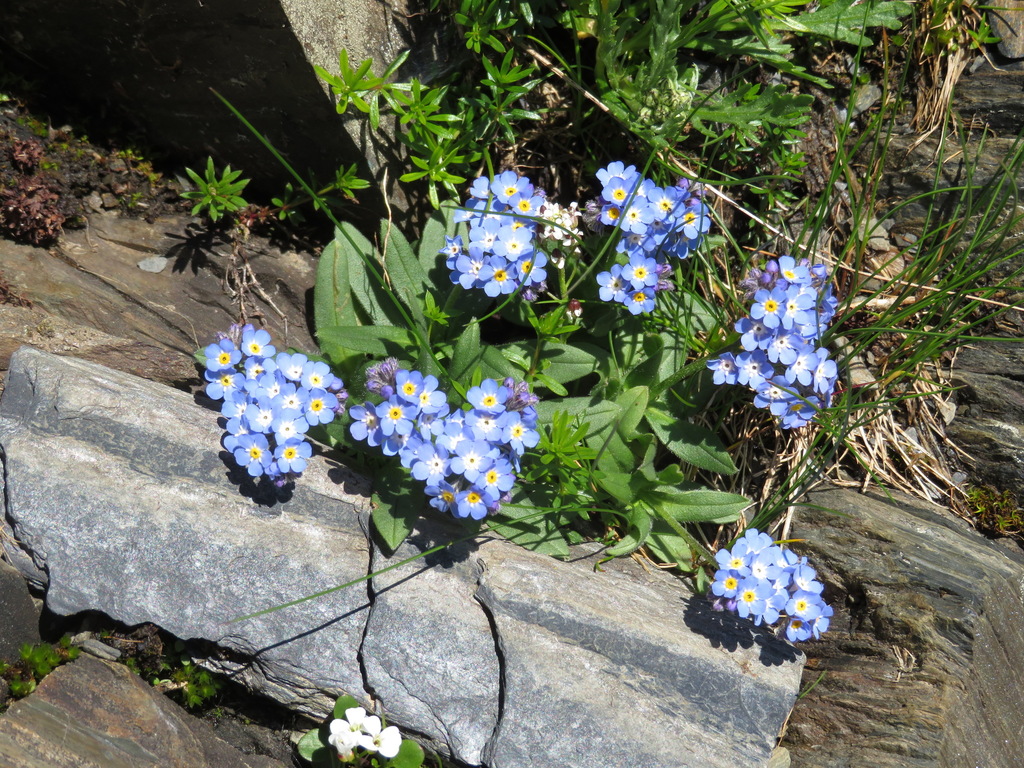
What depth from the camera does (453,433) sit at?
3.59m

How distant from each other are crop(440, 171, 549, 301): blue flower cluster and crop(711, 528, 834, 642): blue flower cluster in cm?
173

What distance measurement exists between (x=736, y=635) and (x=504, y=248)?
2.35 metres

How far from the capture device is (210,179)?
14.1 feet

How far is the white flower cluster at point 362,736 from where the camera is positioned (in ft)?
11.6

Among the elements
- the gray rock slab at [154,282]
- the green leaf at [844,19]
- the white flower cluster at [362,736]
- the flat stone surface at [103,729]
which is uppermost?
the green leaf at [844,19]

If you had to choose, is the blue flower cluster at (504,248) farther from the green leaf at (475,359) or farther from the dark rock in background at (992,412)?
the dark rock in background at (992,412)

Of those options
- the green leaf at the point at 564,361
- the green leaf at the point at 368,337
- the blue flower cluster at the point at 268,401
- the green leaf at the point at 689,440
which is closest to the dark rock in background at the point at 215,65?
the green leaf at the point at 368,337

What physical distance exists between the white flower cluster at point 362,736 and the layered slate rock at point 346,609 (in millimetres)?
110

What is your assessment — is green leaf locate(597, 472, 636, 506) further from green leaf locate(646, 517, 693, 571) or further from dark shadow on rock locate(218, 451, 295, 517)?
dark shadow on rock locate(218, 451, 295, 517)

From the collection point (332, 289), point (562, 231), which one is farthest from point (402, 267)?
point (562, 231)

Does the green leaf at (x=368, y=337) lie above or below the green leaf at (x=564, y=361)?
below

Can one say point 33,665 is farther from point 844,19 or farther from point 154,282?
point 844,19

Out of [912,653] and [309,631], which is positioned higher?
[912,653]

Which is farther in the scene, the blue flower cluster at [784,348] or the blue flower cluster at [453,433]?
the blue flower cluster at [784,348]
